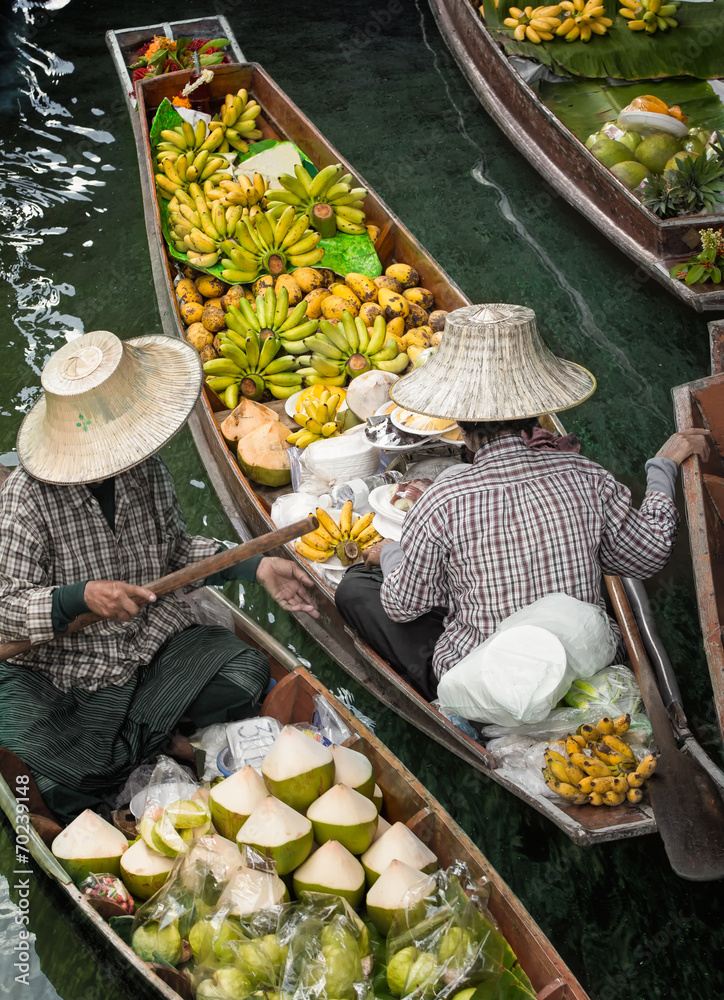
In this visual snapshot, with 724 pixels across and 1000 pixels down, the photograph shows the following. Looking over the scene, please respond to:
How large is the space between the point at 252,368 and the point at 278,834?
2.98m

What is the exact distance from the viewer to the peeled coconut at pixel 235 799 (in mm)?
2258

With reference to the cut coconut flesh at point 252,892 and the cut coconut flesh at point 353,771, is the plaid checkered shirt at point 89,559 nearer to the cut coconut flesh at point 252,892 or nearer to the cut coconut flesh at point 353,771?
the cut coconut flesh at point 353,771

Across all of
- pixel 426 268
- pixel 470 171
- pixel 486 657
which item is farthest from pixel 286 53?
pixel 486 657

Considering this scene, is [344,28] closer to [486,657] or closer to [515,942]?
[486,657]

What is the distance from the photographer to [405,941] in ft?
6.48

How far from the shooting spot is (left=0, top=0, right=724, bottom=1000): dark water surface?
9.53 feet

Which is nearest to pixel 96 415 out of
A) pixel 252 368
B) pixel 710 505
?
pixel 252 368

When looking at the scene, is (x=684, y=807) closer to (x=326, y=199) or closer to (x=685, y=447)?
(x=685, y=447)

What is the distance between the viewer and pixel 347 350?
4492 millimetres

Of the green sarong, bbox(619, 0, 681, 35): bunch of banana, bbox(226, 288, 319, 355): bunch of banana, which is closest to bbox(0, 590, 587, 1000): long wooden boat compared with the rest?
the green sarong

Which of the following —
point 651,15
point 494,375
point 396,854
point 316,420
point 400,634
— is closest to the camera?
point 396,854

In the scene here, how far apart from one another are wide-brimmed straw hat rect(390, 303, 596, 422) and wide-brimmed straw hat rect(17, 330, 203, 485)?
829 millimetres

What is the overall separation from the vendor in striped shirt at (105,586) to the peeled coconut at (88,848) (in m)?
0.30

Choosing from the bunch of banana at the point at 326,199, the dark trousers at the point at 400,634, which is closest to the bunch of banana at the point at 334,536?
the dark trousers at the point at 400,634
